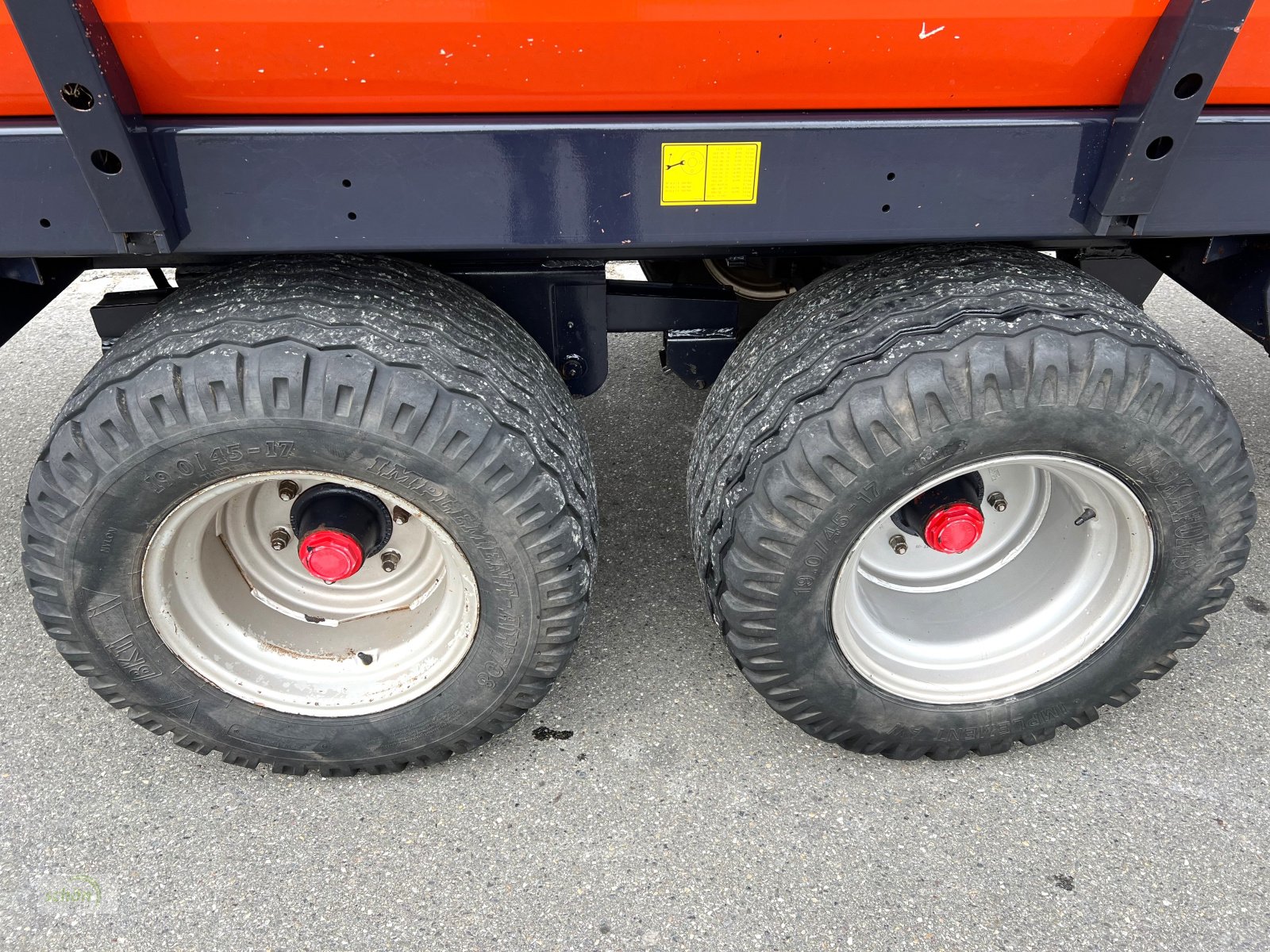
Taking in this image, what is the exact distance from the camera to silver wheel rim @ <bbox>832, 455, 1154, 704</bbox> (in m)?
2.04

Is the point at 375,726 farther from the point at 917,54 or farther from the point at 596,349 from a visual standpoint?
the point at 917,54

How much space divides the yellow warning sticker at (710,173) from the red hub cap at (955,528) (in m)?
0.83

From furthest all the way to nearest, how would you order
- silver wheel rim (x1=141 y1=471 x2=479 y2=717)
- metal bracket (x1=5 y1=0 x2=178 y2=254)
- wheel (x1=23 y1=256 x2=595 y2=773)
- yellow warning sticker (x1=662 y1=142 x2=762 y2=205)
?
silver wheel rim (x1=141 y1=471 x2=479 y2=717) → wheel (x1=23 y1=256 x2=595 y2=773) → yellow warning sticker (x1=662 y1=142 x2=762 y2=205) → metal bracket (x1=5 y1=0 x2=178 y2=254)

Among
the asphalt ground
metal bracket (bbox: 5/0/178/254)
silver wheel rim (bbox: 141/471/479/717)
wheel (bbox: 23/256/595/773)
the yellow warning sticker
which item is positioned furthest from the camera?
silver wheel rim (bbox: 141/471/479/717)

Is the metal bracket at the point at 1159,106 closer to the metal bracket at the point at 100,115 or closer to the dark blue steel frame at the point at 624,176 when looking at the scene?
the dark blue steel frame at the point at 624,176

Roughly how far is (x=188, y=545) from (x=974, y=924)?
73.8 inches

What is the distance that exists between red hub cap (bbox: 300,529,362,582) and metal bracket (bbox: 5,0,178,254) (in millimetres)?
646

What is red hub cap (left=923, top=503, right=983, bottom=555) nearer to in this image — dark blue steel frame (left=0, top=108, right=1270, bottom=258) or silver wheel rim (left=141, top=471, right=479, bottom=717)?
dark blue steel frame (left=0, top=108, right=1270, bottom=258)

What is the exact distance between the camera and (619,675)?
2.42 m

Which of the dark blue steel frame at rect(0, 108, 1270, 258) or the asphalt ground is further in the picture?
the asphalt ground

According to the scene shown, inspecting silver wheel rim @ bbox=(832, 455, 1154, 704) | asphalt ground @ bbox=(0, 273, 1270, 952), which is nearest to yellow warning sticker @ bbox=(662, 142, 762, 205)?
silver wheel rim @ bbox=(832, 455, 1154, 704)

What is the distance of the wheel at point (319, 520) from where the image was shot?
170cm

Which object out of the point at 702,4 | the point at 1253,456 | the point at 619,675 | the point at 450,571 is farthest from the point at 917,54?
the point at 1253,456

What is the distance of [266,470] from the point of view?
176 centimetres
